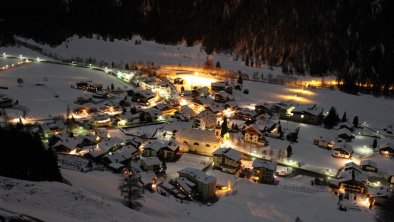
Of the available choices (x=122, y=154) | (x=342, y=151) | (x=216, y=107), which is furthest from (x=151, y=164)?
(x=216, y=107)

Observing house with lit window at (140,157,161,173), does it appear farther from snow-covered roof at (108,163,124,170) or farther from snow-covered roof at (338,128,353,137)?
snow-covered roof at (338,128,353,137)

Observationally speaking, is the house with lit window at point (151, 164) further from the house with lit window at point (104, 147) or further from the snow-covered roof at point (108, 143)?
the snow-covered roof at point (108, 143)

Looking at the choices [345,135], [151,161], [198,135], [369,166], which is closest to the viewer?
[151,161]

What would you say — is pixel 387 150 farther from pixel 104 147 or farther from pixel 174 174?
pixel 104 147

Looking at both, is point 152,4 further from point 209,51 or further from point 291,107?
point 291,107

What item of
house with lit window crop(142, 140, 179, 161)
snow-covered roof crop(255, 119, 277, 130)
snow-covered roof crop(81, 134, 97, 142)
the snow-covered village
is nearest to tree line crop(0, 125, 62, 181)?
the snow-covered village

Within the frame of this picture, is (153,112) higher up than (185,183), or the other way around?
(153,112)
